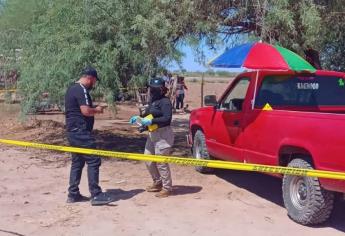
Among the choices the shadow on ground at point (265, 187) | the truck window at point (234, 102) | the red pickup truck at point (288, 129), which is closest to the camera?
the red pickup truck at point (288, 129)

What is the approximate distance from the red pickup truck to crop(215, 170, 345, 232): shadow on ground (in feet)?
1.16

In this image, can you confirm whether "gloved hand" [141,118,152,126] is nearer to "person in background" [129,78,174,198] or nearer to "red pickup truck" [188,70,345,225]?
"person in background" [129,78,174,198]

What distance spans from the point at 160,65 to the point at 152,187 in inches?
138

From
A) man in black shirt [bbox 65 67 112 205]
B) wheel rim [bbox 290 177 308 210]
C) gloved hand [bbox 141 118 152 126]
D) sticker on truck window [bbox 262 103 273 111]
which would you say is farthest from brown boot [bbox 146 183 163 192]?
wheel rim [bbox 290 177 308 210]

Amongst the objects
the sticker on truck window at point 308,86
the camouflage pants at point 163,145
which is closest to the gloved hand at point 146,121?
the camouflage pants at point 163,145

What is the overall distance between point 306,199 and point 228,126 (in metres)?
2.20

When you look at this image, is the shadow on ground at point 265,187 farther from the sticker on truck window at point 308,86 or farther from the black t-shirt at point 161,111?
the black t-shirt at point 161,111

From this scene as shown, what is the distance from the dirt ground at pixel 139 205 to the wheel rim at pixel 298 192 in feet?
0.88

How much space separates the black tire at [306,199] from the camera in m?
6.70

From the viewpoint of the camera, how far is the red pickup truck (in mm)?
6453

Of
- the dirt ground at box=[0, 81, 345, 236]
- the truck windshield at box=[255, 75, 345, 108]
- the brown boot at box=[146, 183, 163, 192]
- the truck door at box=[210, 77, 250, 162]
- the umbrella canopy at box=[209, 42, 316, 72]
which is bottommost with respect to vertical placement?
the dirt ground at box=[0, 81, 345, 236]

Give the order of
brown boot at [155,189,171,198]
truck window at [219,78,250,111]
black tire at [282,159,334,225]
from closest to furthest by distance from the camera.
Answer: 1. black tire at [282,159,334,225]
2. brown boot at [155,189,171,198]
3. truck window at [219,78,250,111]

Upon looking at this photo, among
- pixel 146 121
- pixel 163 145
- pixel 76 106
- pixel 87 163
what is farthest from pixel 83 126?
pixel 163 145

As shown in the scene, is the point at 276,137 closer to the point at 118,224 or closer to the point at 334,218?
the point at 334,218
